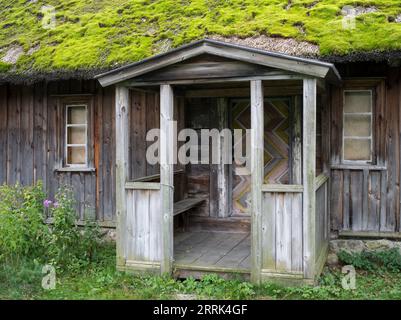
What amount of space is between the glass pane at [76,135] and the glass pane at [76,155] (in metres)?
0.13

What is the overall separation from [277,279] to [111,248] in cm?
317

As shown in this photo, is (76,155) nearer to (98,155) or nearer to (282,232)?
(98,155)

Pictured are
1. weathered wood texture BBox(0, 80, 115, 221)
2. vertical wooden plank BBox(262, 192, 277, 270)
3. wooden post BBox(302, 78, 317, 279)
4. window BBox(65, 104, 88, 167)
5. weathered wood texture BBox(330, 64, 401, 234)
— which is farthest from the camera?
window BBox(65, 104, 88, 167)

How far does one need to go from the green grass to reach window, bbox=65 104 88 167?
2512mm

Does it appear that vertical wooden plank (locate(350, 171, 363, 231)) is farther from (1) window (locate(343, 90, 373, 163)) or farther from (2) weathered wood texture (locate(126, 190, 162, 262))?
(2) weathered wood texture (locate(126, 190, 162, 262))

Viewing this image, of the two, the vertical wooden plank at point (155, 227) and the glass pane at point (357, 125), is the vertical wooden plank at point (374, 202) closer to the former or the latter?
the glass pane at point (357, 125)

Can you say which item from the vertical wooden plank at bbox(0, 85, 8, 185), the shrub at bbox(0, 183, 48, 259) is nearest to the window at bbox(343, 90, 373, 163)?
the shrub at bbox(0, 183, 48, 259)

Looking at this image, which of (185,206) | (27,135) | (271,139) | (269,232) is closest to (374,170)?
(271,139)

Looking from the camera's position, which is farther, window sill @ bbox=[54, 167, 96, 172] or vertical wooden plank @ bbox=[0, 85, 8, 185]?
vertical wooden plank @ bbox=[0, 85, 8, 185]

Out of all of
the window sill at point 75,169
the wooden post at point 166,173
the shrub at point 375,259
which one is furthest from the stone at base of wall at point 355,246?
the window sill at point 75,169

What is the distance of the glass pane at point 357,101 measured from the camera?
736cm

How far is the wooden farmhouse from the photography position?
575 cm

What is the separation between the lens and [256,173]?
5.78m

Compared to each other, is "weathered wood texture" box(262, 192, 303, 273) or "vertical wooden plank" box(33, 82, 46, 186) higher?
Result: "vertical wooden plank" box(33, 82, 46, 186)
